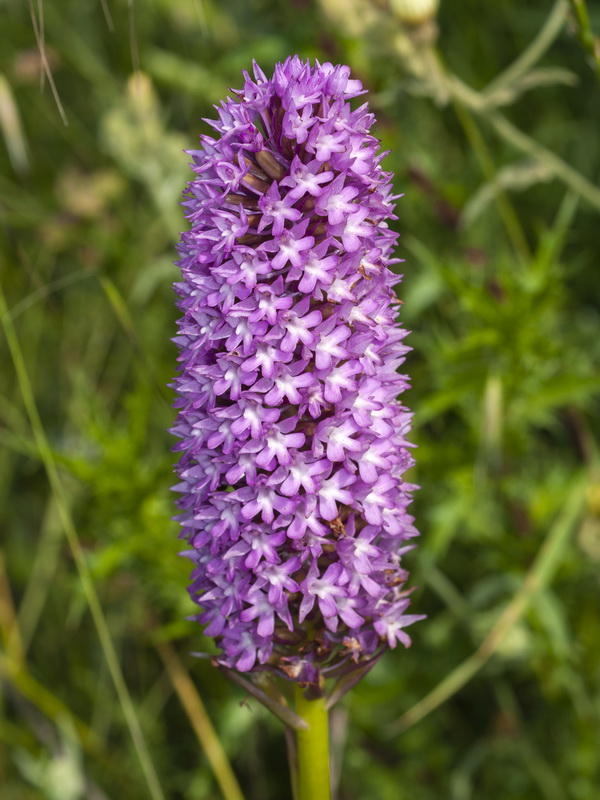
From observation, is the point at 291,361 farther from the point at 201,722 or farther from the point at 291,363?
the point at 201,722

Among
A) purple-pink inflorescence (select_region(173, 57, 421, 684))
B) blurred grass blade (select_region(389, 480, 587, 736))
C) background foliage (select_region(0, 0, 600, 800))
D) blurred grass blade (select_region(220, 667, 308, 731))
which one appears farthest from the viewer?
background foliage (select_region(0, 0, 600, 800))

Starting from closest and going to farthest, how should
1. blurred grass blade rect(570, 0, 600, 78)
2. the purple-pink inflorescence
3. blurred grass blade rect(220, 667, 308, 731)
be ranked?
1. the purple-pink inflorescence
2. blurred grass blade rect(220, 667, 308, 731)
3. blurred grass blade rect(570, 0, 600, 78)

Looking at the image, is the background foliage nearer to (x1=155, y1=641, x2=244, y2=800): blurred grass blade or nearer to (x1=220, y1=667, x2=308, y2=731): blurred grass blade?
(x1=155, y1=641, x2=244, y2=800): blurred grass blade

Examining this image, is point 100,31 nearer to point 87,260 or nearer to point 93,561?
point 87,260

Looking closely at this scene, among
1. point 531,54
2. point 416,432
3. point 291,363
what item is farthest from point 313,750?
point 531,54

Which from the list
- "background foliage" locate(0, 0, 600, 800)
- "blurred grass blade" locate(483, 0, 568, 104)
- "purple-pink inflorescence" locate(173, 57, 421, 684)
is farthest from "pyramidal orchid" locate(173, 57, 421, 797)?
"blurred grass blade" locate(483, 0, 568, 104)
